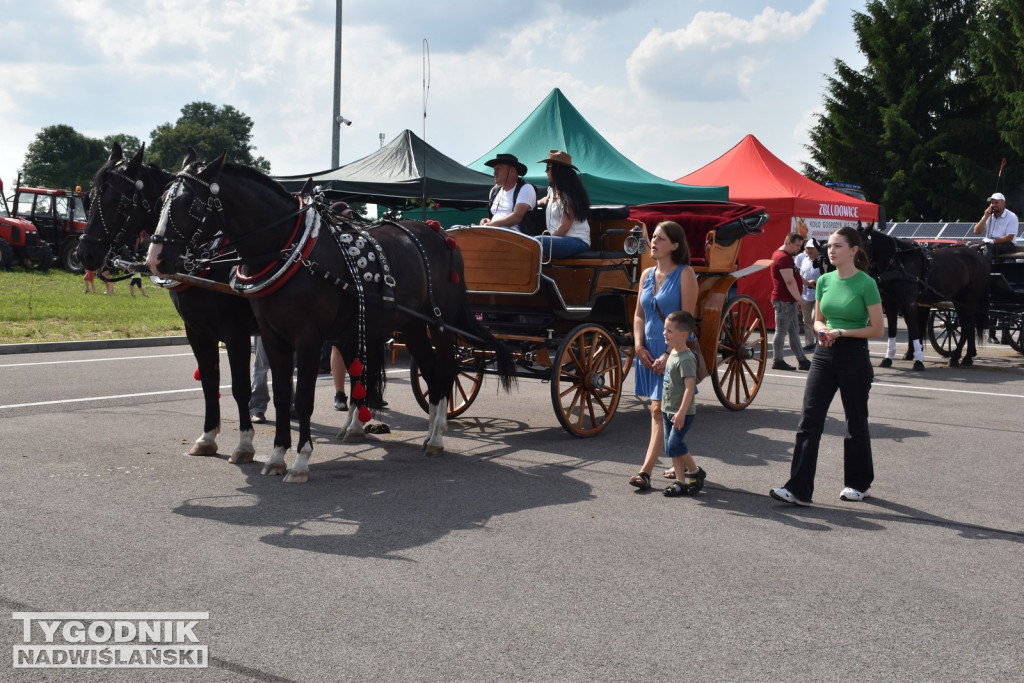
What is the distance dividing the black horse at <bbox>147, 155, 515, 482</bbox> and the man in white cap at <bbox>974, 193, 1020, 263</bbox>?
Result: 36.2 ft

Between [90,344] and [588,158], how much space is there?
949 centimetres

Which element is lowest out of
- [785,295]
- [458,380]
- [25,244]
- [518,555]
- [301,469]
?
[518,555]

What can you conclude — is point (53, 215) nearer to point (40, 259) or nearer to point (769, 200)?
point (40, 259)

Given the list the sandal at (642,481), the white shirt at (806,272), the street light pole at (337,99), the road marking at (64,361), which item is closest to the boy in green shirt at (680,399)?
the sandal at (642,481)

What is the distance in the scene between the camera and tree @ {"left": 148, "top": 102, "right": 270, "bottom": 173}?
309ft

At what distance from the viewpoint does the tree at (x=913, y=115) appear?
4009 centimetres

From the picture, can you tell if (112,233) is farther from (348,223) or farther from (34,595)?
(34,595)

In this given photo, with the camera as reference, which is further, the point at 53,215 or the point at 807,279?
the point at 53,215

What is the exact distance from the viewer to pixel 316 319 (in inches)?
265

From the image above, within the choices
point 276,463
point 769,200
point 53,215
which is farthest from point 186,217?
point 53,215

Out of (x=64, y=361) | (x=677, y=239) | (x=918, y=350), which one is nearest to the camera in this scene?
(x=677, y=239)

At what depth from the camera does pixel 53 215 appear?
3138 cm

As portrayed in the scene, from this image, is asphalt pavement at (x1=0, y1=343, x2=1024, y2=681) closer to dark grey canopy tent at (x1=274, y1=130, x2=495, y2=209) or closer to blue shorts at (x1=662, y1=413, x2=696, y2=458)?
blue shorts at (x1=662, y1=413, x2=696, y2=458)

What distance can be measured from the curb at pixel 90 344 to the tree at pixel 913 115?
107 ft
